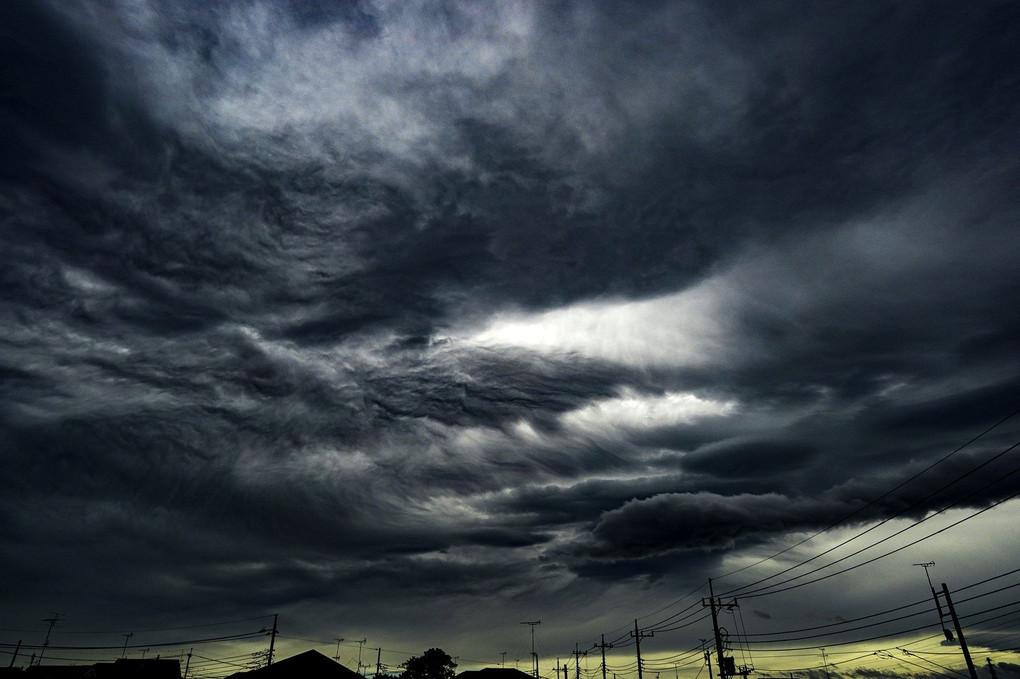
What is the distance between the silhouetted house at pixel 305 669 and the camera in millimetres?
81750

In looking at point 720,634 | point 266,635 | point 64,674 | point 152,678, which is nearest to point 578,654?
point 266,635

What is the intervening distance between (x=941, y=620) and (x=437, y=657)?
91241mm

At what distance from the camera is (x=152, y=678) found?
108 meters

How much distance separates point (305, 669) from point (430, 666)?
46873mm

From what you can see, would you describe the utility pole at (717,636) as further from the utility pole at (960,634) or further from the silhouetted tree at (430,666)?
the silhouetted tree at (430,666)

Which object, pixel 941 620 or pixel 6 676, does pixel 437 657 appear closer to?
pixel 6 676

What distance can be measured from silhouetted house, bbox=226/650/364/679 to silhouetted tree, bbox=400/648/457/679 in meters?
41.0

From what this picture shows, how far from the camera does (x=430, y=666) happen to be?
4862 inches

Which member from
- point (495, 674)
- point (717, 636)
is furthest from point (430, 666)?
point (717, 636)

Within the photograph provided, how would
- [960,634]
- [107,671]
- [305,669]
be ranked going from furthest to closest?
[107,671] < [305,669] < [960,634]

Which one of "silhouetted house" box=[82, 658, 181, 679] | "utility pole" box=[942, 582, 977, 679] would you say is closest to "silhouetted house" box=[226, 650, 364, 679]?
"silhouetted house" box=[82, 658, 181, 679]

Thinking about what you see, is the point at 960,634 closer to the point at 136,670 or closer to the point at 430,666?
the point at 430,666

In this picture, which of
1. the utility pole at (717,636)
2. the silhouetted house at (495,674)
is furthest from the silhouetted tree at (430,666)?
the utility pole at (717,636)

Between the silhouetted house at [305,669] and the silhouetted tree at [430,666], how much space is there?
134 feet
